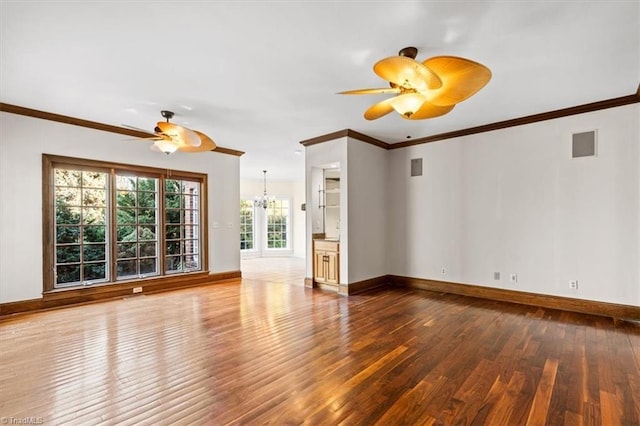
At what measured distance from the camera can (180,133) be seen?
12.7ft

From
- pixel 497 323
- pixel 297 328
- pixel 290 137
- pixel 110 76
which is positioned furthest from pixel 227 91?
pixel 497 323

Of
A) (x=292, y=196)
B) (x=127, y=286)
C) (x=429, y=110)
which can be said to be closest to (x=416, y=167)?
(x=429, y=110)

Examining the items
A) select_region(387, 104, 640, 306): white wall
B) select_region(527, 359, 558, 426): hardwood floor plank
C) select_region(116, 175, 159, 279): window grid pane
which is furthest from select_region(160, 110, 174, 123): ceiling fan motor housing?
select_region(527, 359, 558, 426): hardwood floor plank

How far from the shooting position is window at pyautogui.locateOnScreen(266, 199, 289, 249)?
37.8 feet

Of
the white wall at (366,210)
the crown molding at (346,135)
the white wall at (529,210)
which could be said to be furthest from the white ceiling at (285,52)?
the white wall at (366,210)

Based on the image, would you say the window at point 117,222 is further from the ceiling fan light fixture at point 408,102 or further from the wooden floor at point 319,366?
the ceiling fan light fixture at point 408,102

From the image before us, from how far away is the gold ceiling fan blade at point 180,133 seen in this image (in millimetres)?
3805

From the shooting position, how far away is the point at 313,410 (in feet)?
6.93

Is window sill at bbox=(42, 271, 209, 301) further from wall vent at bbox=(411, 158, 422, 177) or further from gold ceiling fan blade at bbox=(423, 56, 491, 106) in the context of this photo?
gold ceiling fan blade at bbox=(423, 56, 491, 106)

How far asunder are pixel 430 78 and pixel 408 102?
393mm

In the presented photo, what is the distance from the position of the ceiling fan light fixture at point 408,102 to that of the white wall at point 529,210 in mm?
3205

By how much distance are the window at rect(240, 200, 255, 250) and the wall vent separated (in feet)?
22.5

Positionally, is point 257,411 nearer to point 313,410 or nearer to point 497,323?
point 313,410

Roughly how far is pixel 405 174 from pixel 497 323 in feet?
10.6
